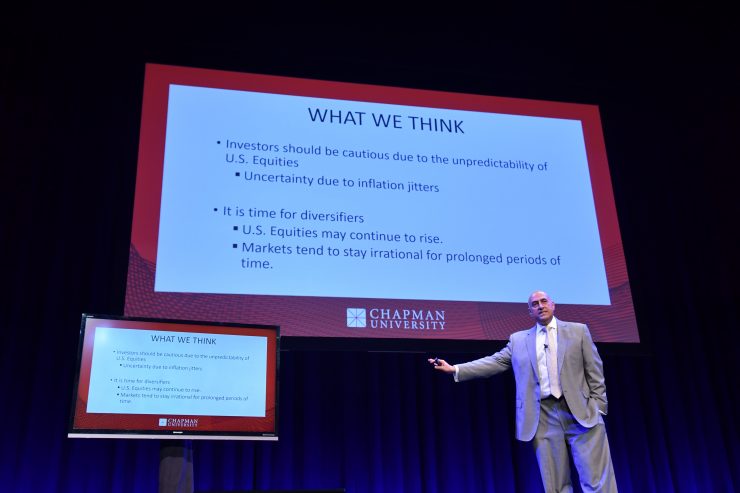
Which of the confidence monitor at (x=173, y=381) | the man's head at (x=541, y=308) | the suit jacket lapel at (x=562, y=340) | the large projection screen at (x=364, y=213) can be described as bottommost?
the confidence monitor at (x=173, y=381)

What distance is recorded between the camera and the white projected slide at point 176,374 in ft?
7.90

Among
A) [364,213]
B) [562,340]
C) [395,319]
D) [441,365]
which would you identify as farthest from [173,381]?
[562,340]

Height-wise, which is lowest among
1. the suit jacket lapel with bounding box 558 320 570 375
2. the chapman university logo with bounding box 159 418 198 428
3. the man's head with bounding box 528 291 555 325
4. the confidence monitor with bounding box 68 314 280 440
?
the chapman university logo with bounding box 159 418 198 428

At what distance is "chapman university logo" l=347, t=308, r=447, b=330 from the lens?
356 cm

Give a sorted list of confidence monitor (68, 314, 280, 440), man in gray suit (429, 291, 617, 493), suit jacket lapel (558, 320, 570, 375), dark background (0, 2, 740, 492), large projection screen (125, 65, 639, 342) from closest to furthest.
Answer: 1. confidence monitor (68, 314, 280, 440)
2. man in gray suit (429, 291, 617, 493)
3. suit jacket lapel (558, 320, 570, 375)
4. large projection screen (125, 65, 639, 342)
5. dark background (0, 2, 740, 492)

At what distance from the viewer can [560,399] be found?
3.06m

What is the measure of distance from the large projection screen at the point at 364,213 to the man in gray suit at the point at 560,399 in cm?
48

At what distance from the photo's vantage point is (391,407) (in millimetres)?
4004

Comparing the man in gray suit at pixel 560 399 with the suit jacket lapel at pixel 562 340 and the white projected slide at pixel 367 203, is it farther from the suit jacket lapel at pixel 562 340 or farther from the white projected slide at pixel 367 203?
the white projected slide at pixel 367 203

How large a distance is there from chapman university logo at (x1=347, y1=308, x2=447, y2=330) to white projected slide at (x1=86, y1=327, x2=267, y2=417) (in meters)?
0.98

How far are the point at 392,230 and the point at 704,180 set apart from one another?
2554 mm

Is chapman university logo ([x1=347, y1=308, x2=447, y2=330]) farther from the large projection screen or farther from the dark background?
the dark background

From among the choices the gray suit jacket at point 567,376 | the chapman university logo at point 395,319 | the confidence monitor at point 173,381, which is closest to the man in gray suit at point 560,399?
the gray suit jacket at point 567,376

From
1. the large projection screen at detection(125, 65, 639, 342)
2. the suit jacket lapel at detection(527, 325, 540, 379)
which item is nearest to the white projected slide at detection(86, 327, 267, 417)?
the large projection screen at detection(125, 65, 639, 342)
